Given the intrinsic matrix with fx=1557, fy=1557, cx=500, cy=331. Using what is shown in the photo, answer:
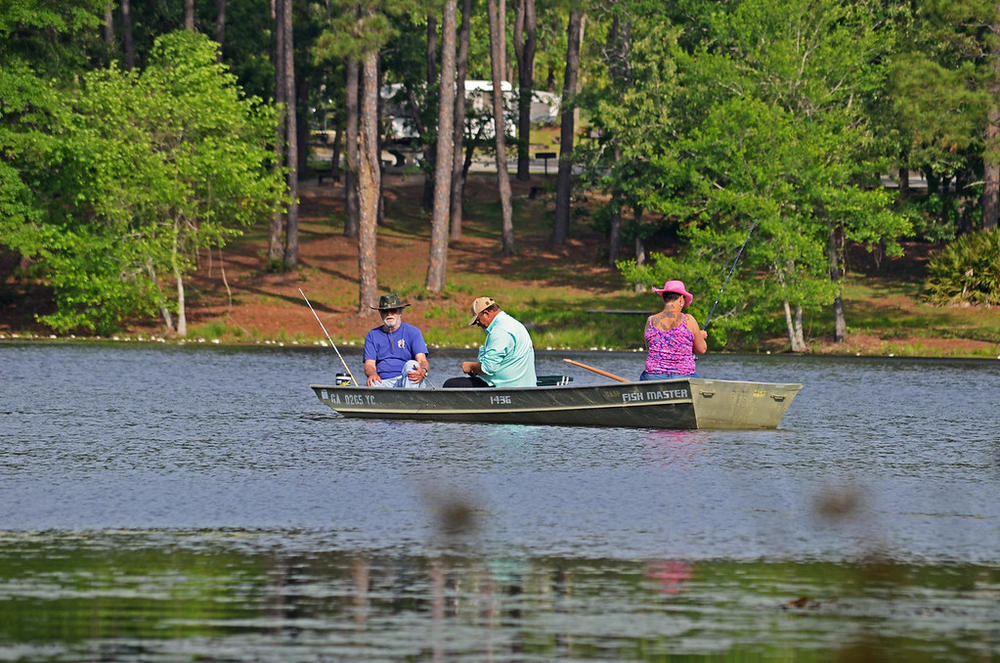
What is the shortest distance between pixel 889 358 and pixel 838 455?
2410 centimetres

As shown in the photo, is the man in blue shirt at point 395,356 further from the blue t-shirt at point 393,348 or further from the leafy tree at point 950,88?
the leafy tree at point 950,88

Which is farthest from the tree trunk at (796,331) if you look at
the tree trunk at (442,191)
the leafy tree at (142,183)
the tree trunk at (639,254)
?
the leafy tree at (142,183)

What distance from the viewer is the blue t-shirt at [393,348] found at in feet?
77.5

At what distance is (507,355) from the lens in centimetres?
2272

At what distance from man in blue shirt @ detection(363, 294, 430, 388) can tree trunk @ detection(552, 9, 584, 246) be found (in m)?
36.1

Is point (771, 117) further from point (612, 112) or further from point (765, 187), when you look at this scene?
point (612, 112)

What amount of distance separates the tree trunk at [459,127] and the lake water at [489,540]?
123ft

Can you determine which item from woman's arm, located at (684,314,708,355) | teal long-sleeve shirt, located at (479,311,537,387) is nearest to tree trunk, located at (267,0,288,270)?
teal long-sleeve shirt, located at (479,311,537,387)

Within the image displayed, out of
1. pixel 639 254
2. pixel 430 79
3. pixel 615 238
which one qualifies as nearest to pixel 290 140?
pixel 430 79

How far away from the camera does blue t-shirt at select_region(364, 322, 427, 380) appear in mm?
23625

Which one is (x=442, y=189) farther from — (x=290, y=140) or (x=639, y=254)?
(x=290, y=140)

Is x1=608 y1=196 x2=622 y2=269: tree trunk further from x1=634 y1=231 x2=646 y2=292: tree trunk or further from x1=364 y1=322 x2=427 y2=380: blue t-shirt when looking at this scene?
x1=364 y1=322 x2=427 y2=380: blue t-shirt

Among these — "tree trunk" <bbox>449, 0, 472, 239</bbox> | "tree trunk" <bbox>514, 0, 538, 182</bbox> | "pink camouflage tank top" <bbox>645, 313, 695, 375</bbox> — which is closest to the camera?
"pink camouflage tank top" <bbox>645, 313, 695, 375</bbox>

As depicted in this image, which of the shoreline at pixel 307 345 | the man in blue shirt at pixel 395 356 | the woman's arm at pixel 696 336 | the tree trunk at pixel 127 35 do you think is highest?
the tree trunk at pixel 127 35
